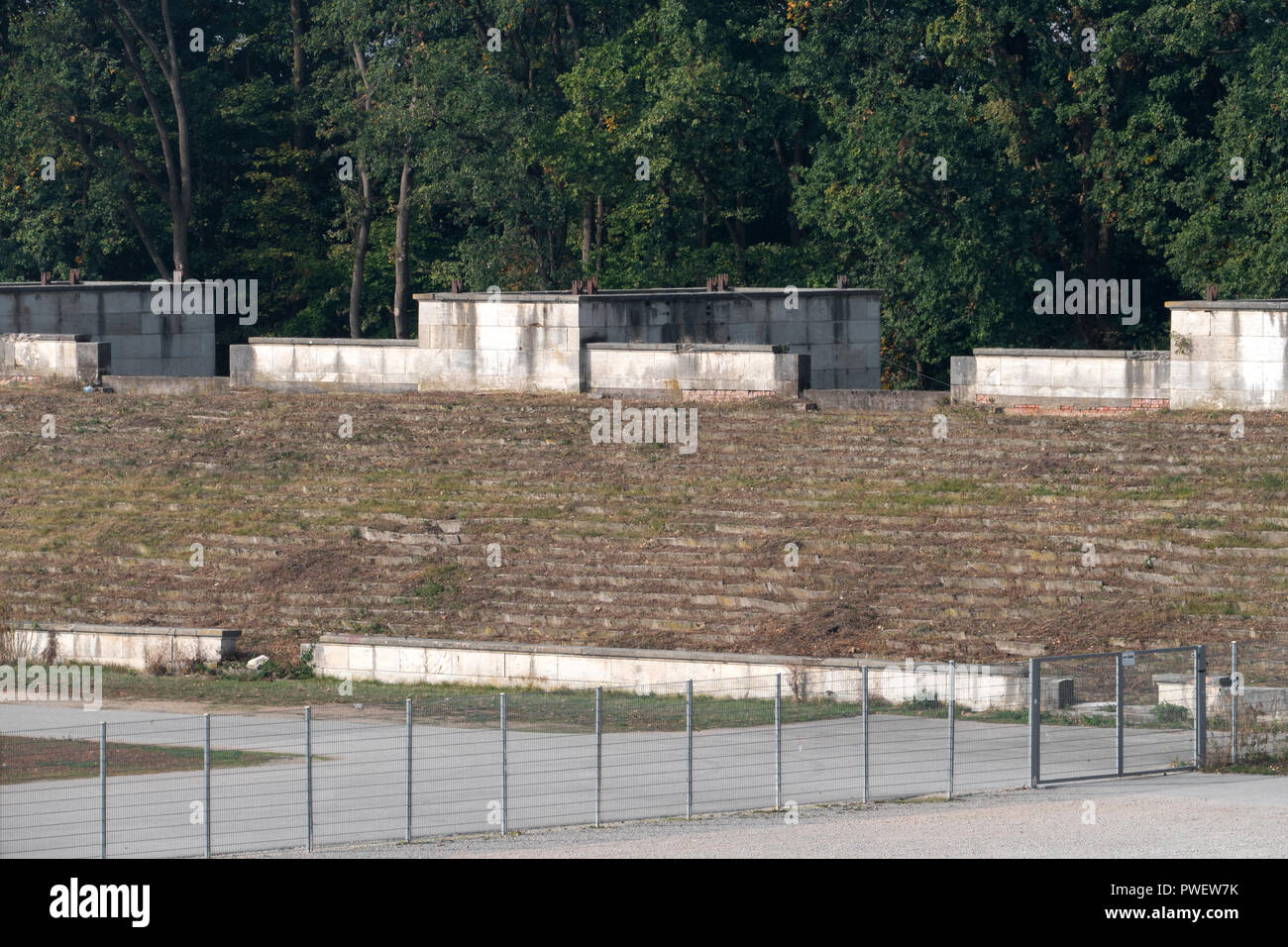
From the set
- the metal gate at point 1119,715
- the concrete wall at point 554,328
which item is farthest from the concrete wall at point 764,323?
the metal gate at point 1119,715

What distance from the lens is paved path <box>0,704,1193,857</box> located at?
17.8 m

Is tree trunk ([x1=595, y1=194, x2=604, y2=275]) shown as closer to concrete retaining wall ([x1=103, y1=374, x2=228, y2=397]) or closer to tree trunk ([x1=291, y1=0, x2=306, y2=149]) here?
tree trunk ([x1=291, y1=0, x2=306, y2=149])

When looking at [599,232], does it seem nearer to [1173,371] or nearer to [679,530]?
[1173,371]

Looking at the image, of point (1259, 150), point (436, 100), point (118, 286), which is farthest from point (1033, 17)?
point (118, 286)

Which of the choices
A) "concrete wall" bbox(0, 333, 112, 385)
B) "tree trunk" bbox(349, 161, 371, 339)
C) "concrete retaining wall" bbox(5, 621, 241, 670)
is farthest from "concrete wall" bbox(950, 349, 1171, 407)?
"tree trunk" bbox(349, 161, 371, 339)

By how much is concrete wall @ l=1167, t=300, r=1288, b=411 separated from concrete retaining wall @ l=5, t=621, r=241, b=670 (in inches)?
601

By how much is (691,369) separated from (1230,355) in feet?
31.3

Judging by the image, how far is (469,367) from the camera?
36.8 metres

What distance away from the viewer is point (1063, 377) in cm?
3209

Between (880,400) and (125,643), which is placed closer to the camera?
(125,643)

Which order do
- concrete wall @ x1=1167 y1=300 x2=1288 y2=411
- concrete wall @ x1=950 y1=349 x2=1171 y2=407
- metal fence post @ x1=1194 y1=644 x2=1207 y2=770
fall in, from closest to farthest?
1. metal fence post @ x1=1194 y1=644 x2=1207 y2=770
2. concrete wall @ x1=1167 y1=300 x2=1288 y2=411
3. concrete wall @ x1=950 y1=349 x2=1171 y2=407

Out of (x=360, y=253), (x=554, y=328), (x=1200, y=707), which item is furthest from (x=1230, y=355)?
(x=360, y=253)

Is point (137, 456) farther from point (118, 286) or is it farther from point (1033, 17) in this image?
point (1033, 17)

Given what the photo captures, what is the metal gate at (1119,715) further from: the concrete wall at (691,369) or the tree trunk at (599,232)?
the tree trunk at (599,232)
